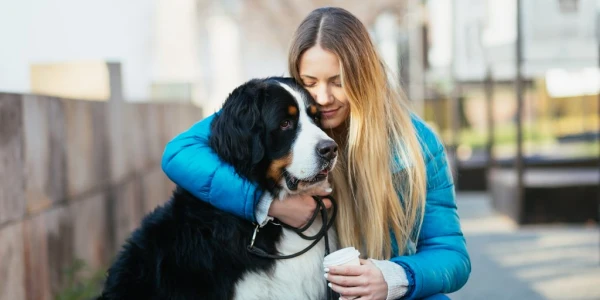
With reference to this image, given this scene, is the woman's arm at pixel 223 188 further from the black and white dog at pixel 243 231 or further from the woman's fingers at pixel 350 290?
the woman's fingers at pixel 350 290

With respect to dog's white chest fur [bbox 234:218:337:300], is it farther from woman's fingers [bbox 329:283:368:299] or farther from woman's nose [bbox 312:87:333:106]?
woman's nose [bbox 312:87:333:106]

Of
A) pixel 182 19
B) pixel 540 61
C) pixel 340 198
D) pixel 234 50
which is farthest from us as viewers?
pixel 234 50

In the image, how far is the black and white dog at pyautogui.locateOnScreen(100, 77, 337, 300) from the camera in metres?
2.89

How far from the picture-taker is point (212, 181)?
289cm

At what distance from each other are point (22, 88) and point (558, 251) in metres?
4.38

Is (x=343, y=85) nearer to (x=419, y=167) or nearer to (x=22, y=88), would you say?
(x=419, y=167)

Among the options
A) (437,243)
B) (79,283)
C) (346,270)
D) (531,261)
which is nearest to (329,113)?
(437,243)

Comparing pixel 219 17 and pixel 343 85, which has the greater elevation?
pixel 219 17

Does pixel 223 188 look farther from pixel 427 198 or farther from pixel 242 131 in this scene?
pixel 427 198

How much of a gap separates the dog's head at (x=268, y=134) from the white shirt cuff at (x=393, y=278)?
0.40m

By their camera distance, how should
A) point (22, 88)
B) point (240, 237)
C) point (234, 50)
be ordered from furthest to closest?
point (234, 50) → point (22, 88) → point (240, 237)

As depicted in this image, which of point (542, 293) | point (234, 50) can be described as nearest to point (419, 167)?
point (542, 293)

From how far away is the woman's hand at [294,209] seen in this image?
2.97 m

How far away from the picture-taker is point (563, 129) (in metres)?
14.5
